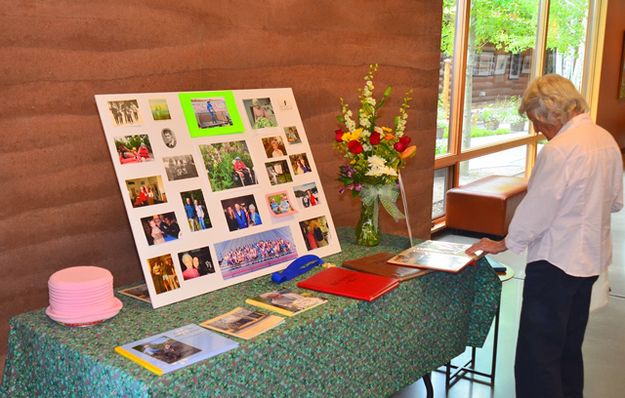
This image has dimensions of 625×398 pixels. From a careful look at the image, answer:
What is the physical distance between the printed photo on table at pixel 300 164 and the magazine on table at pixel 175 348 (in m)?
0.99

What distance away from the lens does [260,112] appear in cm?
267

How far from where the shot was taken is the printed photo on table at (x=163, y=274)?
2.10 m

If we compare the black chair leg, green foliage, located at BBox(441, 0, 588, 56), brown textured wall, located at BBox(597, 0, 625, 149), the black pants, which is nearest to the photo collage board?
the black chair leg

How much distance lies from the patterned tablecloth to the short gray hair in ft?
2.61

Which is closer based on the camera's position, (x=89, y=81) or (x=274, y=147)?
(x=89, y=81)

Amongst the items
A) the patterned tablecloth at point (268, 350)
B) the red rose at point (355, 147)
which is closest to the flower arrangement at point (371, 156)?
the red rose at point (355, 147)

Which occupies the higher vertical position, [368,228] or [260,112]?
[260,112]

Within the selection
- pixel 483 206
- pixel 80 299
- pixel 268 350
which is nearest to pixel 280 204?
pixel 268 350

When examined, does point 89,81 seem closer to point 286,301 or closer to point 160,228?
point 160,228

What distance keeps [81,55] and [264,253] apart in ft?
3.30

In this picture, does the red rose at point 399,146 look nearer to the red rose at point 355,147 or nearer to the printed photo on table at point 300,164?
the red rose at point 355,147

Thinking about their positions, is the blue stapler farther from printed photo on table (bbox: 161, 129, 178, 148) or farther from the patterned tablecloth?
printed photo on table (bbox: 161, 129, 178, 148)

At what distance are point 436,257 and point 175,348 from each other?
4.42 feet

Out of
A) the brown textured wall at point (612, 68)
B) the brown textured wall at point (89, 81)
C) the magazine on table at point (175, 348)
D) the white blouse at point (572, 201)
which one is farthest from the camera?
the brown textured wall at point (612, 68)
